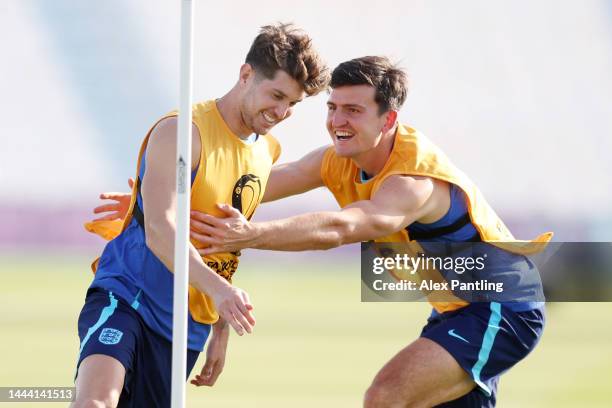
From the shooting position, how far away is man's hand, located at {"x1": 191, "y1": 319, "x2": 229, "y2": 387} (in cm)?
412

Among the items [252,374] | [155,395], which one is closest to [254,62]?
[155,395]

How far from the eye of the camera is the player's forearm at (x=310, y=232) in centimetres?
370

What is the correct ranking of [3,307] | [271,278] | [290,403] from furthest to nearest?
[3,307] → [271,278] → [290,403]

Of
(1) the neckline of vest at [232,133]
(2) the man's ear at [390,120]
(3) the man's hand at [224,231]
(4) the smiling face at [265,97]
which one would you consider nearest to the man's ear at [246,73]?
(4) the smiling face at [265,97]

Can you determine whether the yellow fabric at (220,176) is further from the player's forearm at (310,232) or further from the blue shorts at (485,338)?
the blue shorts at (485,338)

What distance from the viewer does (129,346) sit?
359cm

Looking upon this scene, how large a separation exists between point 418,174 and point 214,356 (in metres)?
1.21

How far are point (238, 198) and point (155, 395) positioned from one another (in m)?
0.89

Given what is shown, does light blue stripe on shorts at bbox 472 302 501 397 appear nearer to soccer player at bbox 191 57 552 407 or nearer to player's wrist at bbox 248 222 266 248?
soccer player at bbox 191 57 552 407

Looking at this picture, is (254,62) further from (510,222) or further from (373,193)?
(510,222)

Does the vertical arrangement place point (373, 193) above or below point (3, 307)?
below

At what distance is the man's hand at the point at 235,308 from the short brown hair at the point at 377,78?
142 centimetres

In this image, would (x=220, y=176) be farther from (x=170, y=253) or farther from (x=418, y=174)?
(x=418, y=174)

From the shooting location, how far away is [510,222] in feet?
25.7
